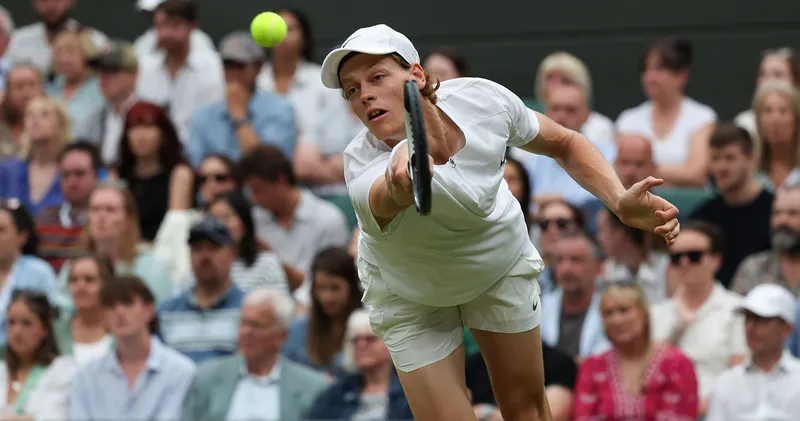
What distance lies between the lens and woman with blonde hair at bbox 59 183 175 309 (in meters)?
8.55

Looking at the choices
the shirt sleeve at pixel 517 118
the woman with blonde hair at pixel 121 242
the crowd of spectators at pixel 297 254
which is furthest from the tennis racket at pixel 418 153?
the woman with blonde hair at pixel 121 242

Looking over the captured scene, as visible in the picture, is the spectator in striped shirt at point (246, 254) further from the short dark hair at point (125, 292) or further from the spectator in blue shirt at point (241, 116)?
the spectator in blue shirt at point (241, 116)

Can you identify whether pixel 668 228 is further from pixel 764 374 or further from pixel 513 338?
pixel 764 374

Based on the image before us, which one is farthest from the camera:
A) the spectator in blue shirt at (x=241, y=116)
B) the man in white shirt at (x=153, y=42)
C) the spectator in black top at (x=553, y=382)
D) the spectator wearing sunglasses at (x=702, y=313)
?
the man in white shirt at (x=153, y=42)

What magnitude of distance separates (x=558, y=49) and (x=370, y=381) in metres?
4.74

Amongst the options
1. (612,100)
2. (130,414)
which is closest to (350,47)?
(130,414)

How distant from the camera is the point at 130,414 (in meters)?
7.62

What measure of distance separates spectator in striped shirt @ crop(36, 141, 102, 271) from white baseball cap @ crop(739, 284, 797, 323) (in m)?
4.32

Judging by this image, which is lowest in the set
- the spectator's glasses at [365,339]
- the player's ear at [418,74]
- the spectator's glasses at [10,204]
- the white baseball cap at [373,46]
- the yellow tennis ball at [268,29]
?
the spectator's glasses at [365,339]

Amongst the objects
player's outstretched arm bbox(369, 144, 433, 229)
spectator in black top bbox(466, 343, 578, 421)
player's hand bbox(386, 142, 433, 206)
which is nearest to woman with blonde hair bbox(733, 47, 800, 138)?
spectator in black top bbox(466, 343, 578, 421)

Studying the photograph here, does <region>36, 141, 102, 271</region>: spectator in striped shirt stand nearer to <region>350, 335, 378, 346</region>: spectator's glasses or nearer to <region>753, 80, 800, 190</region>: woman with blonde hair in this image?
<region>350, 335, 378, 346</region>: spectator's glasses

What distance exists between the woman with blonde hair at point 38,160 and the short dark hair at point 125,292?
171 cm

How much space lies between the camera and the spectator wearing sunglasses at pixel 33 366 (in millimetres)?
7773

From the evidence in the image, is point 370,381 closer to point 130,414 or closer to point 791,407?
point 130,414
